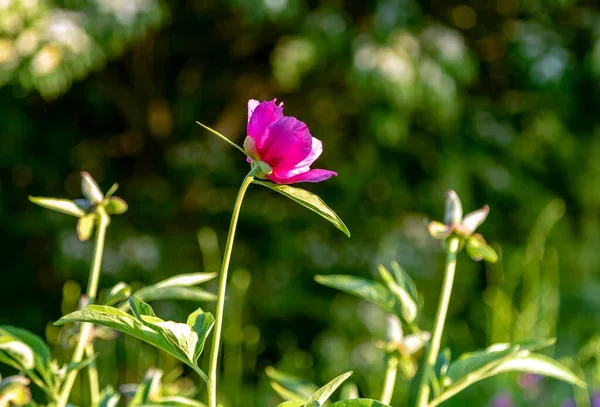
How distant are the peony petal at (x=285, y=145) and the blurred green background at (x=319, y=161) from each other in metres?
1.81

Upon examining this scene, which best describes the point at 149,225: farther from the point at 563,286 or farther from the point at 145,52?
the point at 563,286

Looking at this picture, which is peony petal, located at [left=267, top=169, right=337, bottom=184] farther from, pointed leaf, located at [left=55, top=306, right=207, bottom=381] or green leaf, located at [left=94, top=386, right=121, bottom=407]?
green leaf, located at [left=94, top=386, right=121, bottom=407]

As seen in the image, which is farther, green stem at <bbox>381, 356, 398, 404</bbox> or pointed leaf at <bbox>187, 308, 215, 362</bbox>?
green stem at <bbox>381, 356, 398, 404</bbox>

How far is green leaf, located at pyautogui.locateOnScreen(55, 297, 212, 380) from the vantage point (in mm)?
436

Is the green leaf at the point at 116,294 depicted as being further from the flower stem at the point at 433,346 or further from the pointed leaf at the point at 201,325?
the flower stem at the point at 433,346

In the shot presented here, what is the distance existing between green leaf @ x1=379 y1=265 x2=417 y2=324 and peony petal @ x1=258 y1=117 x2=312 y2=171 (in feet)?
0.54

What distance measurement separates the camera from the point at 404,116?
8.04 feet

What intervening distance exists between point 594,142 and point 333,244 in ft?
3.73

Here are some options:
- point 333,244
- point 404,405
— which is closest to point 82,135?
point 333,244

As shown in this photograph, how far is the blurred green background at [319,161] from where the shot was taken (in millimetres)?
2457

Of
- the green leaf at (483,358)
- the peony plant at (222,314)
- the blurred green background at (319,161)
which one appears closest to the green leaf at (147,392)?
the peony plant at (222,314)

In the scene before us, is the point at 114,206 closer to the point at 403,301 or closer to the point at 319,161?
the point at 403,301

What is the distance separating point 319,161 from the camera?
2.80m

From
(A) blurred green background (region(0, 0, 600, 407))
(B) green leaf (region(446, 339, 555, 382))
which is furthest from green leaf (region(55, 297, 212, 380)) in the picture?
(A) blurred green background (region(0, 0, 600, 407))
